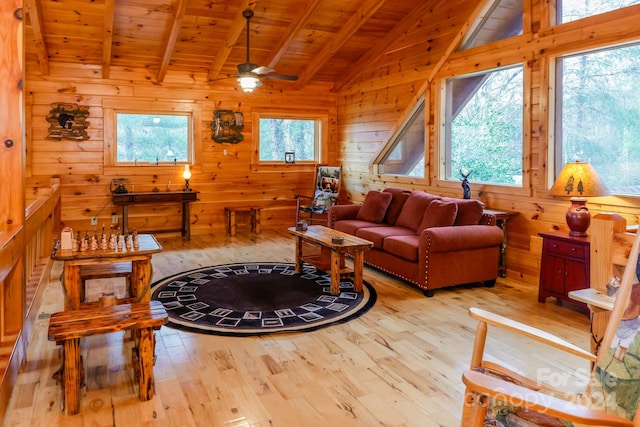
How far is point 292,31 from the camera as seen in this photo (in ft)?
20.3

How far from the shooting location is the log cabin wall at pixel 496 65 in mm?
4246

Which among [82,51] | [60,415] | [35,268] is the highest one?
[82,51]

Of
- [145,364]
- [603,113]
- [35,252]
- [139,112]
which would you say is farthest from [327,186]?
[145,364]

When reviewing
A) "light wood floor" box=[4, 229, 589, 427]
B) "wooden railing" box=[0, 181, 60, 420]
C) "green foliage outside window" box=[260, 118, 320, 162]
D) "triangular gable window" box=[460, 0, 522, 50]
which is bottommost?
"light wood floor" box=[4, 229, 589, 427]

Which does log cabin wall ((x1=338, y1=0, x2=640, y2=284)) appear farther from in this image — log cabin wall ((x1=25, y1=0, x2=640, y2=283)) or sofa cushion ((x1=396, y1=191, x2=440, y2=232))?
sofa cushion ((x1=396, y1=191, x2=440, y2=232))

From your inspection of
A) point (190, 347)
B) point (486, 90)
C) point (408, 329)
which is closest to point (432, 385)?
point (408, 329)

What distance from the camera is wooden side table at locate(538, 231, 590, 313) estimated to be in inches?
152

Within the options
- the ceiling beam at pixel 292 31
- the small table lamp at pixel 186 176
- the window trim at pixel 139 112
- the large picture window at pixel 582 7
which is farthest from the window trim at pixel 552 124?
the window trim at pixel 139 112

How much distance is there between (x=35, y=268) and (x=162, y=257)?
1630mm

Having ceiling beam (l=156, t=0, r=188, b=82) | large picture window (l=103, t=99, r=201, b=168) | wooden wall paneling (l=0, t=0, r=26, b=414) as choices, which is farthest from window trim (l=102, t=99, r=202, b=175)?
wooden wall paneling (l=0, t=0, r=26, b=414)

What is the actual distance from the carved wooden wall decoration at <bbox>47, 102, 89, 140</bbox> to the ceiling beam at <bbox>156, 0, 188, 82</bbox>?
3.86ft

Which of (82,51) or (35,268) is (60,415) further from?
(82,51)

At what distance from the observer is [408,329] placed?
3.53m

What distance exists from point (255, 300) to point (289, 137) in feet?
15.3
